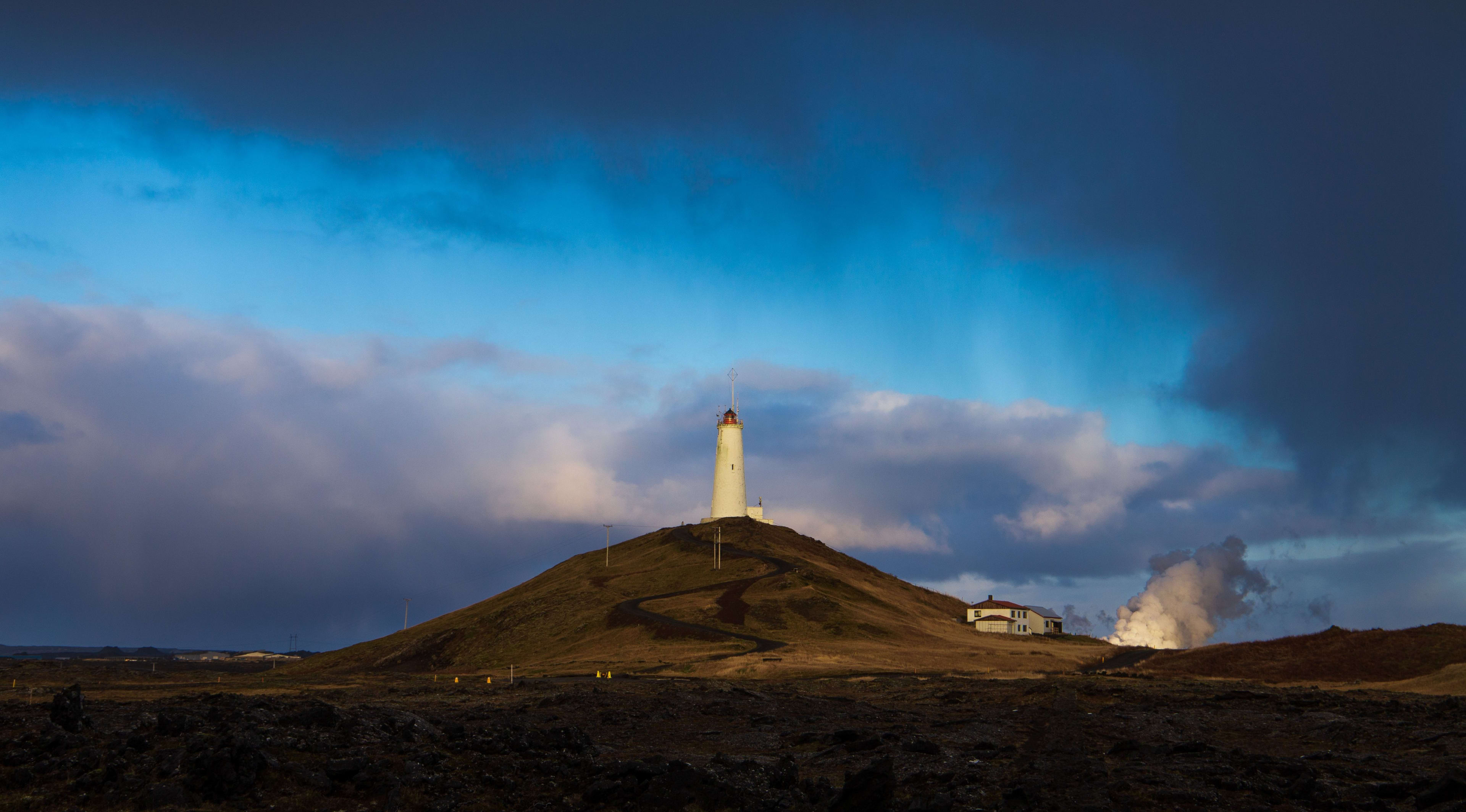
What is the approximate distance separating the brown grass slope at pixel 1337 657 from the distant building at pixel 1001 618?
175ft

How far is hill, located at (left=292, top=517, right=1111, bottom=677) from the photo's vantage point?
91.4 meters

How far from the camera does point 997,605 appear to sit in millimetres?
147875

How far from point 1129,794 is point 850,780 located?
7.58m

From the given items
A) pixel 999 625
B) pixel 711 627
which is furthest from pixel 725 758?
pixel 999 625

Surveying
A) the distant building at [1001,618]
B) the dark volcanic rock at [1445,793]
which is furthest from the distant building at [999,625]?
the dark volcanic rock at [1445,793]

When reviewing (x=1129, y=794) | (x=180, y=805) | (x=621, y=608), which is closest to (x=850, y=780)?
(x=1129, y=794)

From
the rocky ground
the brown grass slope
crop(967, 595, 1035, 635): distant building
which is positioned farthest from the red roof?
the rocky ground

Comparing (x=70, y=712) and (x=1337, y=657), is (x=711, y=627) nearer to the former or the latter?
(x=1337, y=657)

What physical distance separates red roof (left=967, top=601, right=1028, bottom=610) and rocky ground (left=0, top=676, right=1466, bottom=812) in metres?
99.9

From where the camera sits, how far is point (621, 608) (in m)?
124

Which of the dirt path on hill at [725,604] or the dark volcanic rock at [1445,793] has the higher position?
the dirt path on hill at [725,604]

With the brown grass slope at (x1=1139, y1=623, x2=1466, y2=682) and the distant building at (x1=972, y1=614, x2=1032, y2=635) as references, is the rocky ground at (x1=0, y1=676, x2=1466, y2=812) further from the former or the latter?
the distant building at (x1=972, y1=614, x2=1032, y2=635)

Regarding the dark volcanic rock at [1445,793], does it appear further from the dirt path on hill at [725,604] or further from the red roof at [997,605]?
the red roof at [997,605]

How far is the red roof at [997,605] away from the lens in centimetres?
14712
